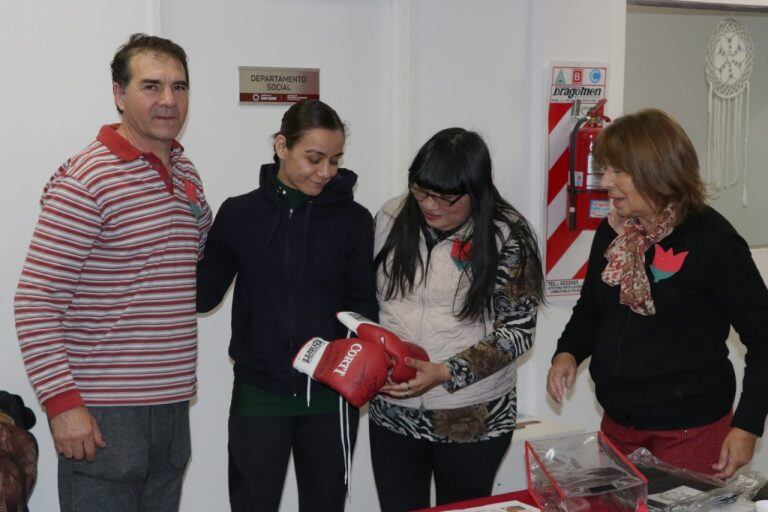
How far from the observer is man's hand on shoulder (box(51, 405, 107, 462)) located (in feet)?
6.39

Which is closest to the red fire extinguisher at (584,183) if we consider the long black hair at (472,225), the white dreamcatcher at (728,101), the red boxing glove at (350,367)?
the white dreamcatcher at (728,101)

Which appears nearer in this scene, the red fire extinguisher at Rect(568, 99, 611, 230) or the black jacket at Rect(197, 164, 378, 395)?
the black jacket at Rect(197, 164, 378, 395)

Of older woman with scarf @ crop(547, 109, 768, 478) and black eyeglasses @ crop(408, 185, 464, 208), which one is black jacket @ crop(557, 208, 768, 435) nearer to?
older woman with scarf @ crop(547, 109, 768, 478)

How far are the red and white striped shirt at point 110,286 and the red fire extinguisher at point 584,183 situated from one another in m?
1.71

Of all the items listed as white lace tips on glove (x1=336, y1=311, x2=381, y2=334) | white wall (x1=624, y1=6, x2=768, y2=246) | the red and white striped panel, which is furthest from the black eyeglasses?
white wall (x1=624, y1=6, x2=768, y2=246)

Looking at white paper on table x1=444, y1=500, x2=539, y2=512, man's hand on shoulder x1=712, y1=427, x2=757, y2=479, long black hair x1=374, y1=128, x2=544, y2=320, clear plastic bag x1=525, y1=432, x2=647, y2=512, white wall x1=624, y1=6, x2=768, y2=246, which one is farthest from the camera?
white wall x1=624, y1=6, x2=768, y2=246

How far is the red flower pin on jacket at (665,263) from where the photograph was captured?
2053 mm

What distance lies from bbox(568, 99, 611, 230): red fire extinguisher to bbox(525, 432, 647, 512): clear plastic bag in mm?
1553

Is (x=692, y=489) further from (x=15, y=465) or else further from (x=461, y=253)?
(x=15, y=465)

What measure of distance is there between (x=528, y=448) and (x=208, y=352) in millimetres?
1475

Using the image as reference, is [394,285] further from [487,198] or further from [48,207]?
[48,207]

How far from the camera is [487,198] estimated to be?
2248 mm

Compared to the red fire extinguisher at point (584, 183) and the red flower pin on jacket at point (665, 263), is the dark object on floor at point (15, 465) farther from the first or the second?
the red fire extinguisher at point (584, 183)

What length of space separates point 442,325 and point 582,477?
0.59m
